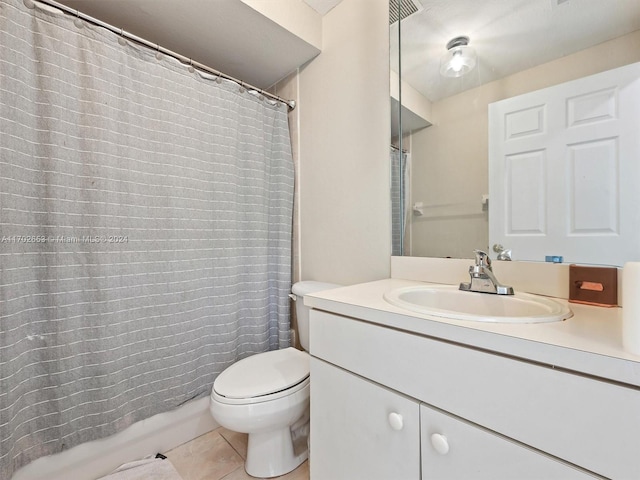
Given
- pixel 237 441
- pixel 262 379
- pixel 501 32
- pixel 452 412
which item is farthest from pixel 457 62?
pixel 237 441

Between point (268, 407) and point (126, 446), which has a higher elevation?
point (268, 407)

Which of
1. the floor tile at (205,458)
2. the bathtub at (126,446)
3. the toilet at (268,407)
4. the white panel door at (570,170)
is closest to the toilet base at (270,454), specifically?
the toilet at (268,407)

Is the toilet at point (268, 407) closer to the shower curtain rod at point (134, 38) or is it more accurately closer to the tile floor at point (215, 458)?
the tile floor at point (215, 458)

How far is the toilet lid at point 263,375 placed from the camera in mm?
1040

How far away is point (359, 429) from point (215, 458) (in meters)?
0.90

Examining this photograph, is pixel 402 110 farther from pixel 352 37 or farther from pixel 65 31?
pixel 65 31

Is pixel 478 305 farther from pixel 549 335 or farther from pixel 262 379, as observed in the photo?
pixel 262 379

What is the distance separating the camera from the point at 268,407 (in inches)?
40.0

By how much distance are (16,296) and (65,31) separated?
3.18 feet

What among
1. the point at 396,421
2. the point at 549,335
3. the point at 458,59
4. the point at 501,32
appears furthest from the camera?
the point at 458,59

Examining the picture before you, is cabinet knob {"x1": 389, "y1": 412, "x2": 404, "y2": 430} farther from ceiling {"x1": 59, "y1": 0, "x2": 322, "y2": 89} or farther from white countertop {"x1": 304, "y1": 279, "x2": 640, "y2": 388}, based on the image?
ceiling {"x1": 59, "y1": 0, "x2": 322, "y2": 89}

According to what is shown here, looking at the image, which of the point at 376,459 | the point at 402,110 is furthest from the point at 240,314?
the point at 402,110

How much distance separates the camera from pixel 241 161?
153 cm

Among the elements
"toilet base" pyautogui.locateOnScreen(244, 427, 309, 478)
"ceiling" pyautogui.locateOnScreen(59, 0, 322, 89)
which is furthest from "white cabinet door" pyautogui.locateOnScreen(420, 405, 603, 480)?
"ceiling" pyautogui.locateOnScreen(59, 0, 322, 89)
